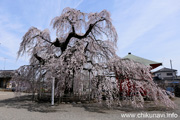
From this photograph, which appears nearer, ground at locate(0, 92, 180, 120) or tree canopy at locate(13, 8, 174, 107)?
ground at locate(0, 92, 180, 120)

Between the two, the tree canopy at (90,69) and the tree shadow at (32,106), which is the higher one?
the tree canopy at (90,69)

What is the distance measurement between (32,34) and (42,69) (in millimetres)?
3189

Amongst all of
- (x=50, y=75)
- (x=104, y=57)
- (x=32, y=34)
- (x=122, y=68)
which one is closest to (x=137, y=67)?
(x=122, y=68)

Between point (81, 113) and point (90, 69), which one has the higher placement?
point (90, 69)

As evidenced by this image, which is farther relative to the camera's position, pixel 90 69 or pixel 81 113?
pixel 90 69

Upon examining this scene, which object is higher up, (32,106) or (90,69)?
(90,69)

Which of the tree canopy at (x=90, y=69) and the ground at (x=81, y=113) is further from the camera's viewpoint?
the tree canopy at (x=90, y=69)

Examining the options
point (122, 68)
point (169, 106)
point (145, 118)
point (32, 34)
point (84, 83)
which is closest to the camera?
point (145, 118)

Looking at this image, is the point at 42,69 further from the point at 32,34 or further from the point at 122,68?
the point at 122,68

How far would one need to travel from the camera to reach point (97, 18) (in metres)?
9.35

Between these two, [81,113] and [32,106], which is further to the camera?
[32,106]

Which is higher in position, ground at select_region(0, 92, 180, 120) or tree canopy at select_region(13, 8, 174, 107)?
tree canopy at select_region(13, 8, 174, 107)

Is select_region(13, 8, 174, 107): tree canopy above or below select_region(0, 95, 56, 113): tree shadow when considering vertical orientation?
above

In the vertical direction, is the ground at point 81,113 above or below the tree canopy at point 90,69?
below
